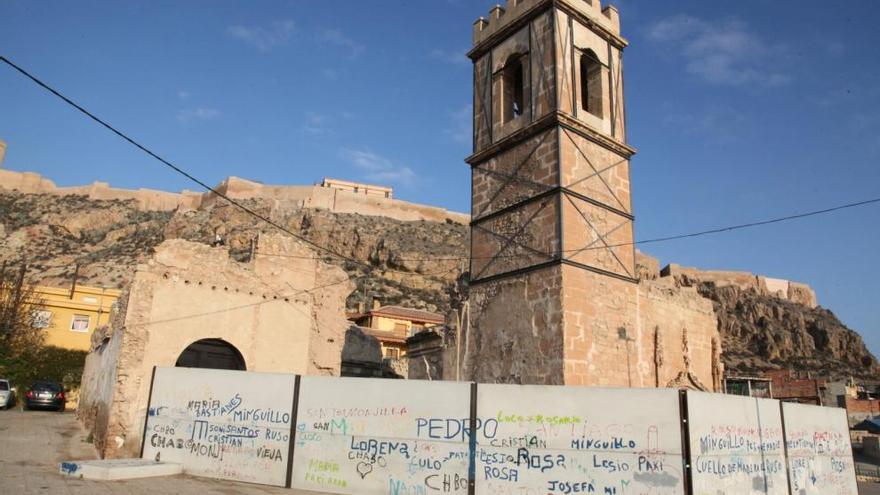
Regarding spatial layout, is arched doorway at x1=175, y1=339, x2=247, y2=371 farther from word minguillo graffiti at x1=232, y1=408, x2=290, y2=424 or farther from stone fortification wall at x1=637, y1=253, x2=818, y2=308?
stone fortification wall at x1=637, y1=253, x2=818, y2=308

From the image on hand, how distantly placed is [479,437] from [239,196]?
7684 centimetres

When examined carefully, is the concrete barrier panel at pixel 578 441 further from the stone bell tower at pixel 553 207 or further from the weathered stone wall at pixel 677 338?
the weathered stone wall at pixel 677 338

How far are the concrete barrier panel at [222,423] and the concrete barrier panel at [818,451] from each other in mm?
8511

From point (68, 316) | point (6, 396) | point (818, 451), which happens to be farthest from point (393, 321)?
point (818, 451)

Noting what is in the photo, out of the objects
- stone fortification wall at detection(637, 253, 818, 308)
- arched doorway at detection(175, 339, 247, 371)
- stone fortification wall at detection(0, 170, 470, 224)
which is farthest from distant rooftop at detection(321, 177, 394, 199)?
arched doorway at detection(175, 339, 247, 371)

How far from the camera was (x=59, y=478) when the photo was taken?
366 inches

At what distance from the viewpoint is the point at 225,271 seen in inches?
600

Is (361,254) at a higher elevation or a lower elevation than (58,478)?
higher

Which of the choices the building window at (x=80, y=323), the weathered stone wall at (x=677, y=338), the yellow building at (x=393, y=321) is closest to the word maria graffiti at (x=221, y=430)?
the weathered stone wall at (x=677, y=338)

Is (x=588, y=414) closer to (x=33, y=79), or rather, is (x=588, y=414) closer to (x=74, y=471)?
(x=74, y=471)

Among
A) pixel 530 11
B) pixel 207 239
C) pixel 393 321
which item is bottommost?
pixel 393 321

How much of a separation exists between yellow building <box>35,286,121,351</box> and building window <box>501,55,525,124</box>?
2600 centimetres

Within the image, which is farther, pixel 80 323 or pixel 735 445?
pixel 80 323

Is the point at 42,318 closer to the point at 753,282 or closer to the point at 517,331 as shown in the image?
the point at 517,331
